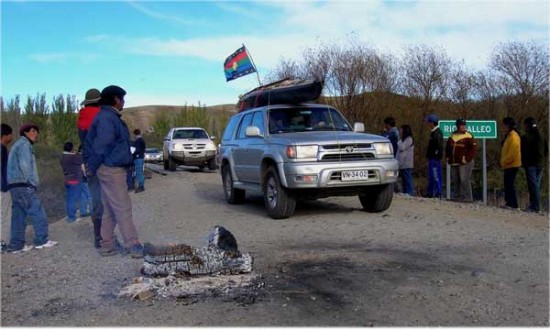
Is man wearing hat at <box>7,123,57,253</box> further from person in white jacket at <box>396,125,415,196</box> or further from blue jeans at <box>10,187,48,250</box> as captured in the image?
person in white jacket at <box>396,125,415,196</box>

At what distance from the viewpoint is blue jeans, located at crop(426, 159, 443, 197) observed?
12407 millimetres

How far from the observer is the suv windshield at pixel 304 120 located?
32.2ft

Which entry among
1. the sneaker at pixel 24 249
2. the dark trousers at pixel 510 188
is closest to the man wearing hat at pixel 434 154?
the dark trousers at pixel 510 188

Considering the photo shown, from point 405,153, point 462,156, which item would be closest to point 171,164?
point 405,153

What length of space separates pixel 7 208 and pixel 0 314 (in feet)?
11.0

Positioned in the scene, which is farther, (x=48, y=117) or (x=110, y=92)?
(x=48, y=117)

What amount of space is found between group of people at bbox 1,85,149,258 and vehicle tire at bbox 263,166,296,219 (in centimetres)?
245

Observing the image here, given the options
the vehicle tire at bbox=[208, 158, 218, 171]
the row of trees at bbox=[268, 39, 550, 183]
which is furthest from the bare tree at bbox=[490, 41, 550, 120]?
the vehicle tire at bbox=[208, 158, 218, 171]

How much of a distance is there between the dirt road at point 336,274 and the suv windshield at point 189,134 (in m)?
12.0

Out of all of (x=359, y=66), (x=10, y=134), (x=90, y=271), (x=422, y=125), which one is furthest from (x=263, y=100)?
(x=422, y=125)

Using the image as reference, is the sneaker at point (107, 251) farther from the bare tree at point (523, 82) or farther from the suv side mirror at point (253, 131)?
the bare tree at point (523, 82)

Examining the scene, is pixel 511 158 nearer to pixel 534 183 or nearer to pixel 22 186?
pixel 534 183

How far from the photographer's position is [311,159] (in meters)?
8.66

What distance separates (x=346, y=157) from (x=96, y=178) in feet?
12.5
